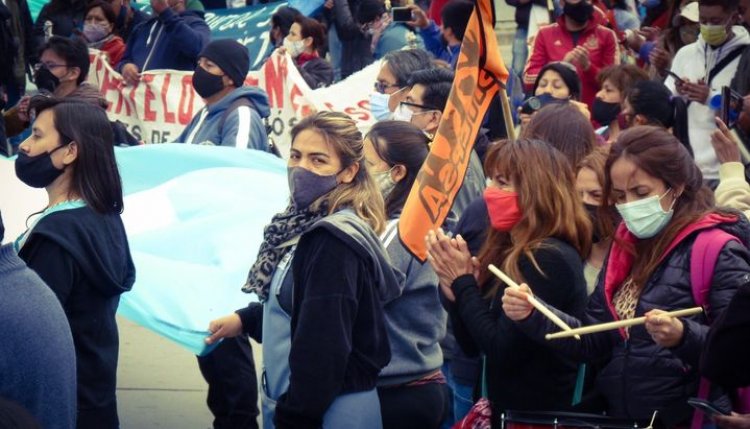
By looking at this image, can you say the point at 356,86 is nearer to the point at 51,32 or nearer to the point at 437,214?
the point at 51,32

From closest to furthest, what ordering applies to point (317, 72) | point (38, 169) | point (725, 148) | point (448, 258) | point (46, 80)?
1. point (448, 258)
2. point (38, 169)
3. point (725, 148)
4. point (46, 80)
5. point (317, 72)

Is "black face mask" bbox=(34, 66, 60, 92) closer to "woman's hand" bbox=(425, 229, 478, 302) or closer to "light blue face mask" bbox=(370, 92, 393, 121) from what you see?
"light blue face mask" bbox=(370, 92, 393, 121)

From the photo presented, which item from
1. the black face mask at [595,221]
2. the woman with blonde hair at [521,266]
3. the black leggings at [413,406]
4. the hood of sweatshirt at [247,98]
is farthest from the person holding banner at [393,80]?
the black leggings at [413,406]

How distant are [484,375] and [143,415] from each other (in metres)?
3.26

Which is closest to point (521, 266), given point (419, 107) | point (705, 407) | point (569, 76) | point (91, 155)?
point (705, 407)

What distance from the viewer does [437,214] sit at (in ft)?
15.1

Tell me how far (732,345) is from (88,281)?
2359 millimetres

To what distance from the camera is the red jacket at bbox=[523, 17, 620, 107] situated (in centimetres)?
973

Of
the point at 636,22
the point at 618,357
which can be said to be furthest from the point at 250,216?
the point at 636,22

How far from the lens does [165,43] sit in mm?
10789

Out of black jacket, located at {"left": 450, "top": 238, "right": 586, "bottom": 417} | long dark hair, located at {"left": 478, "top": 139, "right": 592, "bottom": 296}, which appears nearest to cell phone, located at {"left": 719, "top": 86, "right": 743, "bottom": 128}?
long dark hair, located at {"left": 478, "top": 139, "right": 592, "bottom": 296}

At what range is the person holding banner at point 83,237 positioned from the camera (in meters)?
4.51

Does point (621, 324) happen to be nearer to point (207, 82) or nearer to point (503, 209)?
Answer: point (503, 209)

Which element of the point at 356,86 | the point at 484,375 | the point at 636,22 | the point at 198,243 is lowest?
the point at 636,22
